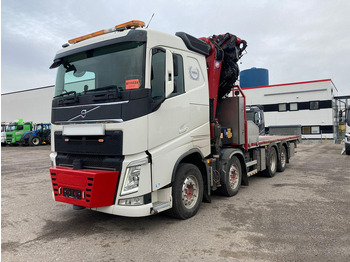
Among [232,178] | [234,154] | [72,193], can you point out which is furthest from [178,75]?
[232,178]

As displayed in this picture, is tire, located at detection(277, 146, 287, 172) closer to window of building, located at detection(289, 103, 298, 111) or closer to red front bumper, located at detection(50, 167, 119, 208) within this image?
red front bumper, located at detection(50, 167, 119, 208)

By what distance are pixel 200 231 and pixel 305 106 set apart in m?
28.6

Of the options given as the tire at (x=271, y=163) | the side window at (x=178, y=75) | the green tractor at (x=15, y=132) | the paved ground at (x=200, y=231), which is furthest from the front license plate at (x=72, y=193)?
the green tractor at (x=15, y=132)

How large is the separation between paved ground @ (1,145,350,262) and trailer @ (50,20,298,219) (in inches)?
17.4

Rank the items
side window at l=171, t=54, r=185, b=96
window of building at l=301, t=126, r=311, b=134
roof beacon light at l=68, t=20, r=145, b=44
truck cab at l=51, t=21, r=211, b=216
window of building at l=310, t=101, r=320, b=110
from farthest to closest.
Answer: window of building at l=301, t=126, r=311, b=134, window of building at l=310, t=101, r=320, b=110, side window at l=171, t=54, r=185, b=96, roof beacon light at l=68, t=20, r=145, b=44, truck cab at l=51, t=21, r=211, b=216

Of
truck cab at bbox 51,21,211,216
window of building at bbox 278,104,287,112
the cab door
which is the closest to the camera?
truck cab at bbox 51,21,211,216

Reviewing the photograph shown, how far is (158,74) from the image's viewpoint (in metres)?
3.97

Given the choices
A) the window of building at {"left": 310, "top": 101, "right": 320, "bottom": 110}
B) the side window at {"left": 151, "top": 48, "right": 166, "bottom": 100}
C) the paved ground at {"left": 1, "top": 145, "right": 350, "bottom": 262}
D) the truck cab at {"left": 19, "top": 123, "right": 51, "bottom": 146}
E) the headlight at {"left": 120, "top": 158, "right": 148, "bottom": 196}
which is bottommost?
the paved ground at {"left": 1, "top": 145, "right": 350, "bottom": 262}

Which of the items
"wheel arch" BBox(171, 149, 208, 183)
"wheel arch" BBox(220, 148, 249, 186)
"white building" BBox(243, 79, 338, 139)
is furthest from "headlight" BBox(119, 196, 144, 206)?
"white building" BBox(243, 79, 338, 139)

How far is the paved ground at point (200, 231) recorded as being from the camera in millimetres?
3410

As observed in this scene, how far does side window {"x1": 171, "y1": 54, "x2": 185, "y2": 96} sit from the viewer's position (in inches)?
165

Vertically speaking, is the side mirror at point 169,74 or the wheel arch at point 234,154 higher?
the side mirror at point 169,74

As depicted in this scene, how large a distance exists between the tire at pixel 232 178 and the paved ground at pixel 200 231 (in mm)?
171

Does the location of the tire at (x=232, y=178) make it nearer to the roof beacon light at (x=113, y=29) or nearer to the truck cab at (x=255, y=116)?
the roof beacon light at (x=113, y=29)
